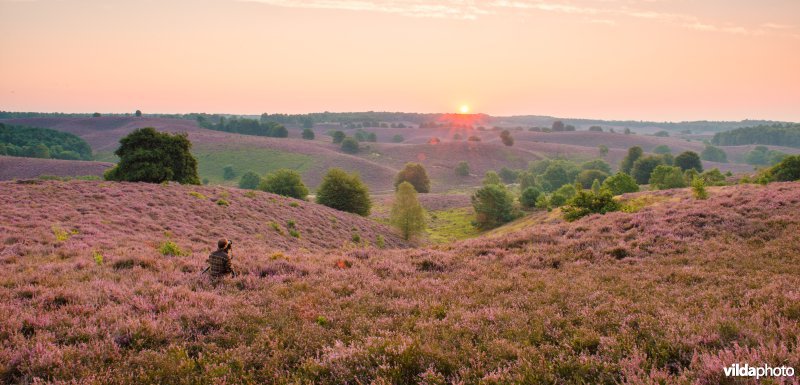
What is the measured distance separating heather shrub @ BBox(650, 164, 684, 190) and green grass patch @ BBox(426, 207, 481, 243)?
108 feet

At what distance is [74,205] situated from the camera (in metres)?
21.0

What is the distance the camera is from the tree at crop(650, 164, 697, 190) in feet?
206

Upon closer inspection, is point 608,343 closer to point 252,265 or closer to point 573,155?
point 252,265

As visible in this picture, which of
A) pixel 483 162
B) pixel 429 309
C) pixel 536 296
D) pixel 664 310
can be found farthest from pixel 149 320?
pixel 483 162

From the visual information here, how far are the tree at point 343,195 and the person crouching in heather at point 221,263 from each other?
3958cm

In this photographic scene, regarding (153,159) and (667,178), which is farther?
(667,178)

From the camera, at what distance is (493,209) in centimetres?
6350

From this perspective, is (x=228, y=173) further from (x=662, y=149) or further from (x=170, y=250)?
(x=662, y=149)

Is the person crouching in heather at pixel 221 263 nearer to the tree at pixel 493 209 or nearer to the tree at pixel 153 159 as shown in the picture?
the tree at pixel 153 159

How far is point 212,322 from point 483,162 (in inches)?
5938

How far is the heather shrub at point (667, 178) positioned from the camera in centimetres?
6272

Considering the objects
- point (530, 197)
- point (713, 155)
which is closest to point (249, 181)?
point (530, 197)

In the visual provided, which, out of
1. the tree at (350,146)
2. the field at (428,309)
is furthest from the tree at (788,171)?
the tree at (350,146)

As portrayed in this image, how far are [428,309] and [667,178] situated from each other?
233ft
